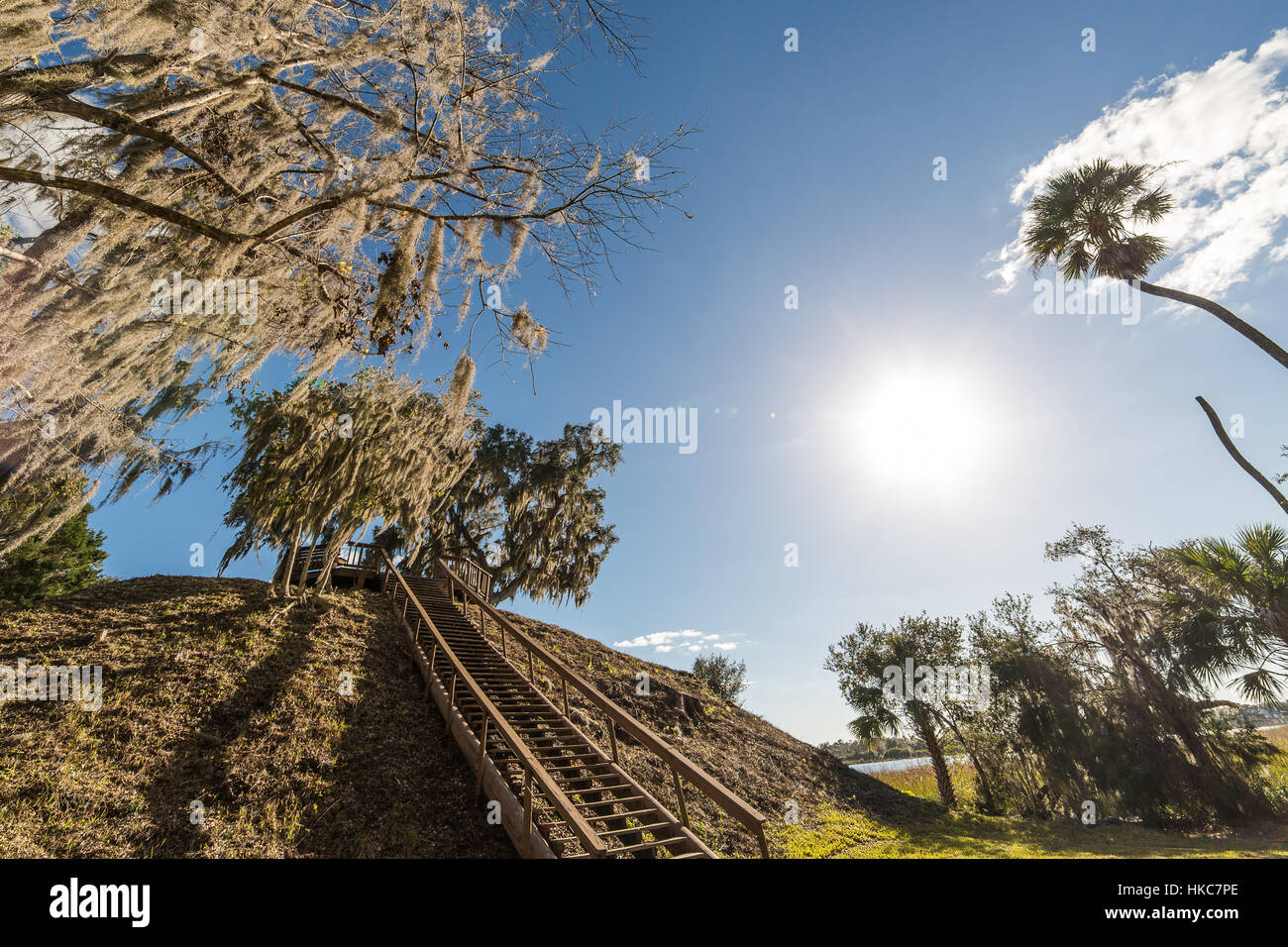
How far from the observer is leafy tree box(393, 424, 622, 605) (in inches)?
774

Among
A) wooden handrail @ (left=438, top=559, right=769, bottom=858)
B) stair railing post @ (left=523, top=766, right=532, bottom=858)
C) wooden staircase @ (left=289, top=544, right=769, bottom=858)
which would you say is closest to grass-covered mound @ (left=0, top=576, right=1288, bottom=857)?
wooden staircase @ (left=289, top=544, right=769, bottom=858)

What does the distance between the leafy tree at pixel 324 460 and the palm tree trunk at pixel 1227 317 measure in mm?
13456

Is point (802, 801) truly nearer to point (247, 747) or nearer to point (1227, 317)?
point (247, 747)

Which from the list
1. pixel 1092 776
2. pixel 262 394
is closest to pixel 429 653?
pixel 262 394

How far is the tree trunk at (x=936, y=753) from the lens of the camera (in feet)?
52.4

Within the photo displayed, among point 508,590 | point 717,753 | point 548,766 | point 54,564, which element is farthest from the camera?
point 508,590

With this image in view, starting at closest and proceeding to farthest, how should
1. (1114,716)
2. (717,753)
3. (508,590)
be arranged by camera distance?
(717,753), (1114,716), (508,590)

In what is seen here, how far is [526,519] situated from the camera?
2020 centimetres

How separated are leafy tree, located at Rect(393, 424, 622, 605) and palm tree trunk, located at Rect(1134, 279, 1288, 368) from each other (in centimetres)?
1708

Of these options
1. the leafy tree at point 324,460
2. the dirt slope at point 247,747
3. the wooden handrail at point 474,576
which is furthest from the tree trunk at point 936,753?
the leafy tree at point 324,460

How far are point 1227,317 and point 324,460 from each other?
54.2 ft

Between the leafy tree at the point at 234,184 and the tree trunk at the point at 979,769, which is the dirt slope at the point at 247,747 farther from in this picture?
the tree trunk at the point at 979,769

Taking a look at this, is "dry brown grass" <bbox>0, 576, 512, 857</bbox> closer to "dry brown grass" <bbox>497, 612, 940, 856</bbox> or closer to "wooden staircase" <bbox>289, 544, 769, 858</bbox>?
"wooden staircase" <bbox>289, 544, 769, 858</bbox>

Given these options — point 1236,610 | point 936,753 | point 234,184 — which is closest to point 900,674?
point 936,753
